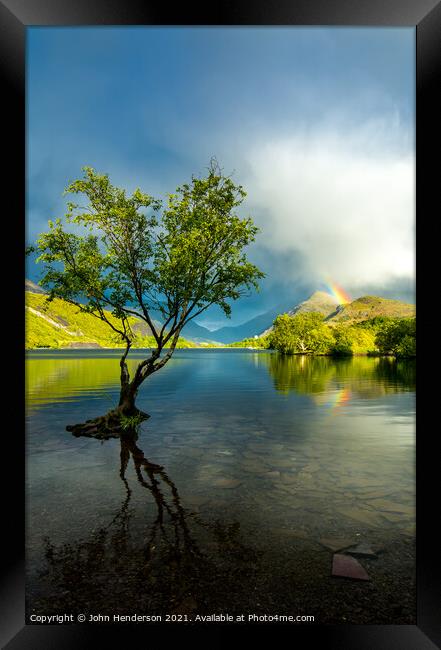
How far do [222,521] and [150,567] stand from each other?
2.33 metres

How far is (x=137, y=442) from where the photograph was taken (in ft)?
53.4

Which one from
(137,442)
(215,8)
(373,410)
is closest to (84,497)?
(137,442)

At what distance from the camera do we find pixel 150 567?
20.5 ft

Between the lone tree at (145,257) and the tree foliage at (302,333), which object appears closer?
the lone tree at (145,257)

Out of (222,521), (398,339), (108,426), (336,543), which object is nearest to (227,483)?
(222,521)

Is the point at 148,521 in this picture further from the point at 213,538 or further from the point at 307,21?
the point at 307,21

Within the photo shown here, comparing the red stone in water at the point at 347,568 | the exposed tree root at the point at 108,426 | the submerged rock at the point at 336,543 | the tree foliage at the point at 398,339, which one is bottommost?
the exposed tree root at the point at 108,426

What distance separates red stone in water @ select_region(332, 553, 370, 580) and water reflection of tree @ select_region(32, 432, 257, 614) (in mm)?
1383

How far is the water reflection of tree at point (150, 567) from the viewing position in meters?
5.48

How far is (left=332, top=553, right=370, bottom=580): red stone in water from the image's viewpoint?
6.04 m

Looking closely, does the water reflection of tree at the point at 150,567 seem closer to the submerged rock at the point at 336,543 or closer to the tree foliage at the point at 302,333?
the submerged rock at the point at 336,543
